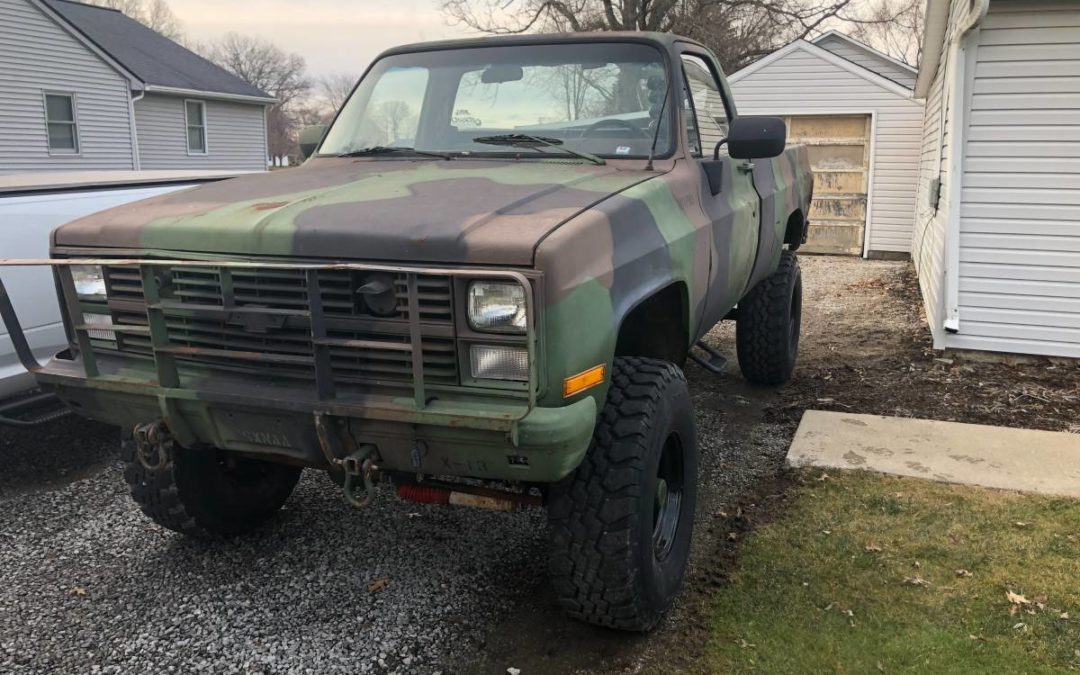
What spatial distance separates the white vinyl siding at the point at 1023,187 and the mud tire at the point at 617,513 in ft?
16.9

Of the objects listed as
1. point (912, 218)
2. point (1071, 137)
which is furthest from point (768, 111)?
point (1071, 137)

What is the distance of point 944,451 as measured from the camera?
4820 mm

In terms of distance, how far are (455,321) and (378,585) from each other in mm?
1555

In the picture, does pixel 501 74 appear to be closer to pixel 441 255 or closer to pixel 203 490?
pixel 441 255

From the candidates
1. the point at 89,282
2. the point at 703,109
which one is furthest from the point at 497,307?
the point at 703,109

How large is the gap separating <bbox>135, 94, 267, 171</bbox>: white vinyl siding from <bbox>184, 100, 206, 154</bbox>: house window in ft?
0.21

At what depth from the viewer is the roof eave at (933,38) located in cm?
962

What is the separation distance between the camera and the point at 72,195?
16.1ft

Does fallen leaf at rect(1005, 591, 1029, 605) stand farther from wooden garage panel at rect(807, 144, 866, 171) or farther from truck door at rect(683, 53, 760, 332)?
wooden garage panel at rect(807, 144, 866, 171)

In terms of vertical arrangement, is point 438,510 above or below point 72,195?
below

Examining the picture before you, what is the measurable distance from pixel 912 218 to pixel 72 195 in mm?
12149

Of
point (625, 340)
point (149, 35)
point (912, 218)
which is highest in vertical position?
point (149, 35)

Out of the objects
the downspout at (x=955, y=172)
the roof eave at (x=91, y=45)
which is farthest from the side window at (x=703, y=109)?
the roof eave at (x=91, y=45)

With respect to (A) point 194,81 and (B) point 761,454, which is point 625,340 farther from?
(A) point 194,81
